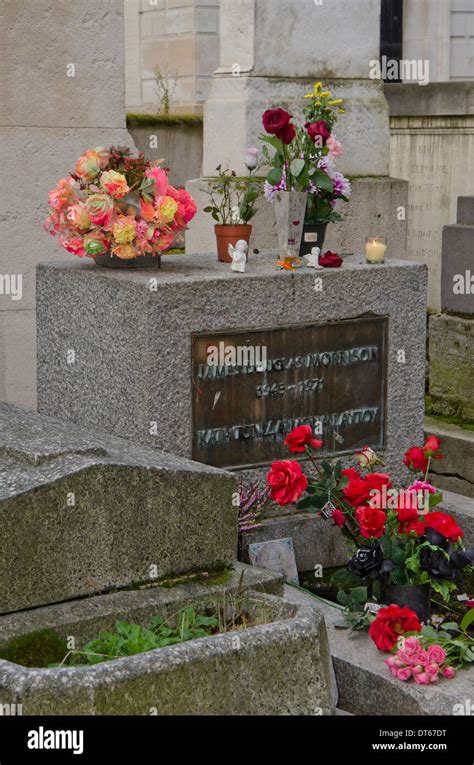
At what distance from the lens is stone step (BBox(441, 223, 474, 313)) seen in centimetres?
780

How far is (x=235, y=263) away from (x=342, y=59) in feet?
7.76

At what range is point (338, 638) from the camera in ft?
15.7

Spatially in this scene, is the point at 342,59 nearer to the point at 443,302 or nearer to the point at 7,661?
the point at 443,302

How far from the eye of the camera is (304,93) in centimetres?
740

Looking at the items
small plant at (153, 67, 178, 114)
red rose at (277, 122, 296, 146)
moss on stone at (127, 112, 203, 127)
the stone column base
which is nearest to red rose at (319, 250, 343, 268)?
red rose at (277, 122, 296, 146)

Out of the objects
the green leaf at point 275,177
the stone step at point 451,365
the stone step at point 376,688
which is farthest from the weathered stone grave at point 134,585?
the stone step at point 451,365

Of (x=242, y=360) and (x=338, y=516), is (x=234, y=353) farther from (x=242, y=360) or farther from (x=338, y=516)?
(x=338, y=516)

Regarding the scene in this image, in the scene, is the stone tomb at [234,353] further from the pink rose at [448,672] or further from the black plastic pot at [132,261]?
the pink rose at [448,672]

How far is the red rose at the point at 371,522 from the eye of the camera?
4793 mm

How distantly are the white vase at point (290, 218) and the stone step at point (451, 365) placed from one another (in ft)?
6.71

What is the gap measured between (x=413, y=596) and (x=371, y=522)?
0.32 m

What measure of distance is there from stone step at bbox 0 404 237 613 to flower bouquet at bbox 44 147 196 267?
3.71 feet

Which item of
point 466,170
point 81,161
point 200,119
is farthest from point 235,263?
point 200,119

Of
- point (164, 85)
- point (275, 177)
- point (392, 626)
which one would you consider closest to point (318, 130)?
point (275, 177)
